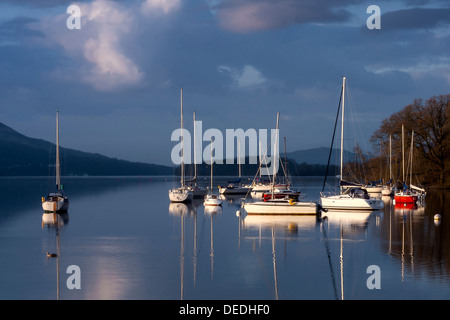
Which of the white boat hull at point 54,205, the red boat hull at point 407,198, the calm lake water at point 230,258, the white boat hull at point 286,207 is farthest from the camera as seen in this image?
the red boat hull at point 407,198

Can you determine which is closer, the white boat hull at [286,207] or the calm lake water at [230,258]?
the calm lake water at [230,258]

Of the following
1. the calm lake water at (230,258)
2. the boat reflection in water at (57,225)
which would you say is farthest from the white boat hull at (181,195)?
the calm lake water at (230,258)

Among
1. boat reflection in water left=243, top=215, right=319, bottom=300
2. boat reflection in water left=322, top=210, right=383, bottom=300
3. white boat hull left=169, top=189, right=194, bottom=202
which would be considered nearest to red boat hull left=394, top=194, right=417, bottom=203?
boat reflection in water left=322, top=210, right=383, bottom=300

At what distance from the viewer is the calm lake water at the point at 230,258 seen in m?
18.2

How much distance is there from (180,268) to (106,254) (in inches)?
202

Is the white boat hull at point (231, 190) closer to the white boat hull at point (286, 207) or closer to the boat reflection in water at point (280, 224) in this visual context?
the boat reflection in water at point (280, 224)

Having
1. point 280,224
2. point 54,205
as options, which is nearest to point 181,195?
point 54,205

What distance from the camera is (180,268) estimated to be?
866 inches

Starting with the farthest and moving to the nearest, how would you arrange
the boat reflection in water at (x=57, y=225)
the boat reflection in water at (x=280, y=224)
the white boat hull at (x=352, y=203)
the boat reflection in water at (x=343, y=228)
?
the white boat hull at (x=352, y=203), the boat reflection in water at (x=280, y=224), the boat reflection in water at (x=57, y=225), the boat reflection in water at (x=343, y=228)

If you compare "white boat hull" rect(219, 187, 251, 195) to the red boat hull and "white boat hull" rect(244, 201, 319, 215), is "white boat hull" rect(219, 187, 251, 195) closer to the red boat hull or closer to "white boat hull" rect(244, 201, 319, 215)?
the red boat hull

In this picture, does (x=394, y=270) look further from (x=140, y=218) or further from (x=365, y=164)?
(x=365, y=164)

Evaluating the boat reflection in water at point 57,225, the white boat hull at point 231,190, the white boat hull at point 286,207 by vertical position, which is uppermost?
the white boat hull at point 286,207

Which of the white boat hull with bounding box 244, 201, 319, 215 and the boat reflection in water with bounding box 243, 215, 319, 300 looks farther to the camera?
the white boat hull with bounding box 244, 201, 319, 215

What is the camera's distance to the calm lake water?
1816 centimetres
